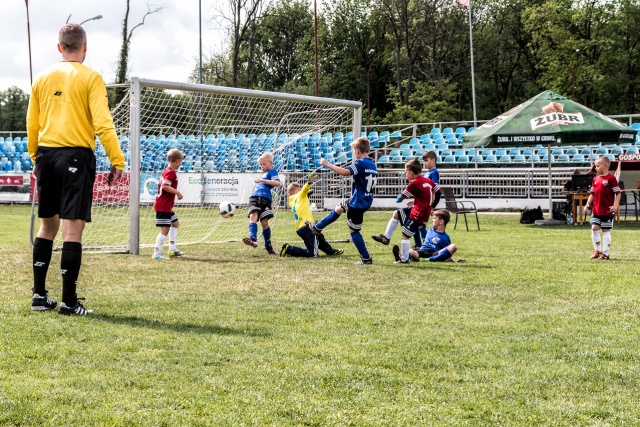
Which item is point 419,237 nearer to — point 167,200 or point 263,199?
point 263,199

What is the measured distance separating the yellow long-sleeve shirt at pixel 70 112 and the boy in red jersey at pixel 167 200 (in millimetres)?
4549

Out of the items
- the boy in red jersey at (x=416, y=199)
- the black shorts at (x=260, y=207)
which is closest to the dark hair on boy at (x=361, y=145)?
the boy in red jersey at (x=416, y=199)

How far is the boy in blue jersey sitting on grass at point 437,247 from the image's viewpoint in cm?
1026

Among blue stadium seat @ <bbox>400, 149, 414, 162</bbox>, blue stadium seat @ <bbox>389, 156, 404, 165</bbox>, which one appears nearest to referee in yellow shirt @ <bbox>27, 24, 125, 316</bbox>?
blue stadium seat @ <bbox>389, 156, 404, 165</bbox>

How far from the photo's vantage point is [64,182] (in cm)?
585

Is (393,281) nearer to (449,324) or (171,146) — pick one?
(449,324)

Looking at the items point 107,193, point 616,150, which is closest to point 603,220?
point 107,193

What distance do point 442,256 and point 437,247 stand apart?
30 centimetres

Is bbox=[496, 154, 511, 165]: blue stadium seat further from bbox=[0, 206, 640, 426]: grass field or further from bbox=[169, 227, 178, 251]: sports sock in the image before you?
bbox=[0, 206, 640, 426]: grass field

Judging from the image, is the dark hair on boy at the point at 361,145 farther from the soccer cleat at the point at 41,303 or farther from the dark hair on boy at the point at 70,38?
the soccer cleat at the point at 41,303

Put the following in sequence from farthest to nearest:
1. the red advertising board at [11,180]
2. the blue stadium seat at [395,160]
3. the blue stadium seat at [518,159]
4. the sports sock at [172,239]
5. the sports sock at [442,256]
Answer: the red advertising board at [11,180] < the blue stadium seat at [395,160] < the blue stadium seat at [518,159] < the sports sock at [172,239] < the sports sock at [442,256]

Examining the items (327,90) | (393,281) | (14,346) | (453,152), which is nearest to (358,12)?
(327,90)

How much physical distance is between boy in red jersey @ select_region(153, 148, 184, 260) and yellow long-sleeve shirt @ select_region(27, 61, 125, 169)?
4549 mm

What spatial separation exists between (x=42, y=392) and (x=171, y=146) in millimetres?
13741
